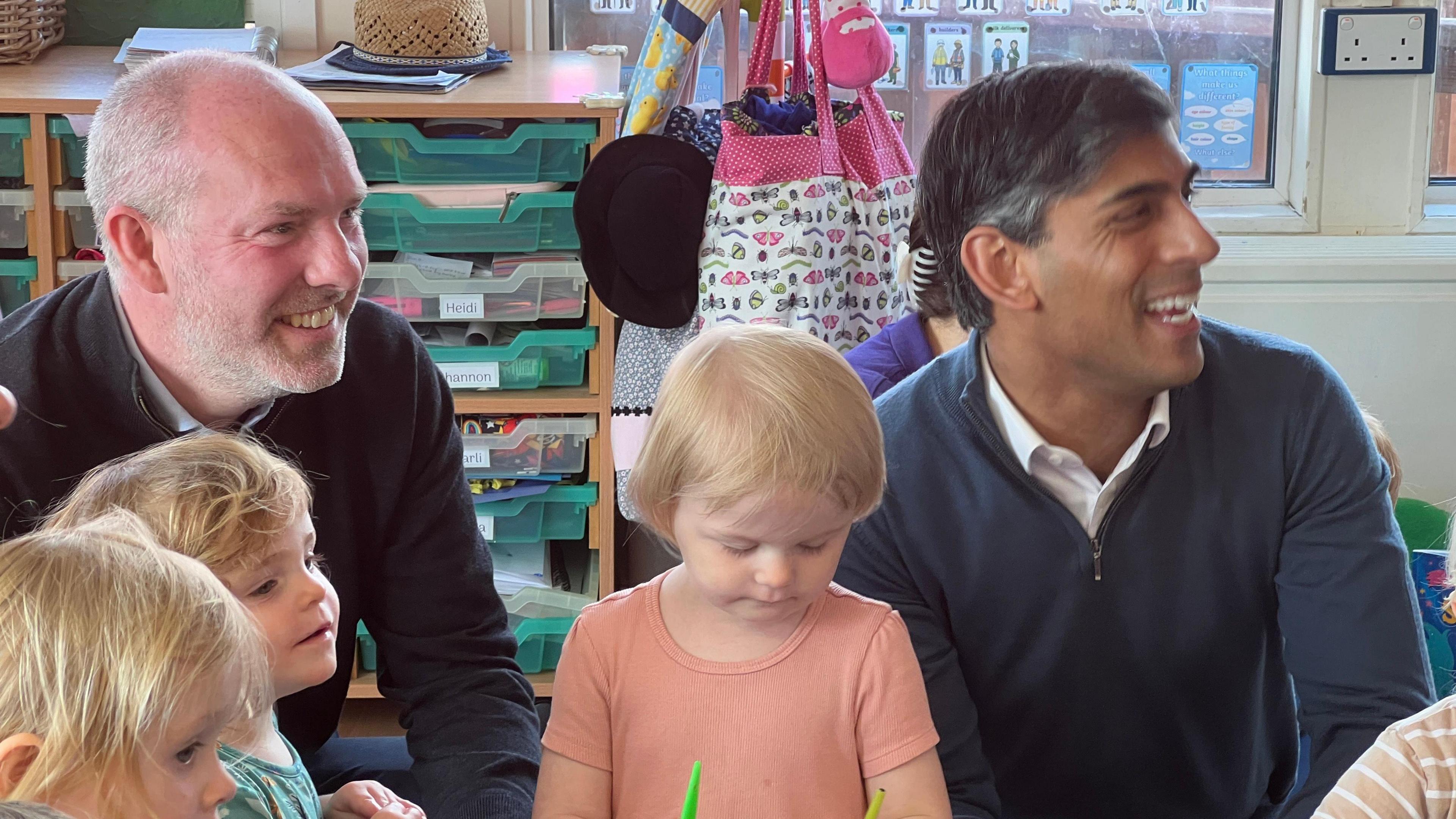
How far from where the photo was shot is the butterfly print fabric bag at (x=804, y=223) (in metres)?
2.16

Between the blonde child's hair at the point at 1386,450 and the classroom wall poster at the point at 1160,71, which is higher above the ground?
the classroom wall poster at the point at 1160,71

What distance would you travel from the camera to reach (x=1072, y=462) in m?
1.34

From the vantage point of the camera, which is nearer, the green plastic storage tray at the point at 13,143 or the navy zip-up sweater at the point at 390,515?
the navy zip-up sweater at the point at 390,515

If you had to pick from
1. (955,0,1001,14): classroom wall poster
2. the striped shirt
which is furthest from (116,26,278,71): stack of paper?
the striped shirt

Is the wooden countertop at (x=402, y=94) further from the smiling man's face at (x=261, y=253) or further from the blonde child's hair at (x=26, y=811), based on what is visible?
the blonde child's hair at (x=26, y=811)

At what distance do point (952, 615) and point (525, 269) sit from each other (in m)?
1.17

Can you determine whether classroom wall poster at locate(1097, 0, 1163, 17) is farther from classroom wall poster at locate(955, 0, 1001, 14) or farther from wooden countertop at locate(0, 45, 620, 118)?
wooden countertop at locate(0, 45, 620, 118)

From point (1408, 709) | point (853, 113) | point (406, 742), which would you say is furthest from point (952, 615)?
point (853, 113)

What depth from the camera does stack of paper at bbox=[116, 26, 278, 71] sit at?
2301mm

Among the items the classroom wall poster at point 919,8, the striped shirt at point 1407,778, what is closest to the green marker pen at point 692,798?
the striped shirt at point 1407,778

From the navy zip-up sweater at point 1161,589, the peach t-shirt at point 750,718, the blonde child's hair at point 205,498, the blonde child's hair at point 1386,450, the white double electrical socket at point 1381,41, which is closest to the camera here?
the blonde child's hair at point 205,498

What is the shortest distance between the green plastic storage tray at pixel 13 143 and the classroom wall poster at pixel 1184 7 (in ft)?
6.85

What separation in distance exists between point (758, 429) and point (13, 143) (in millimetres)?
1622

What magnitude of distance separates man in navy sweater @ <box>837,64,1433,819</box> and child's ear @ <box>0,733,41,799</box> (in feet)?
2.50
